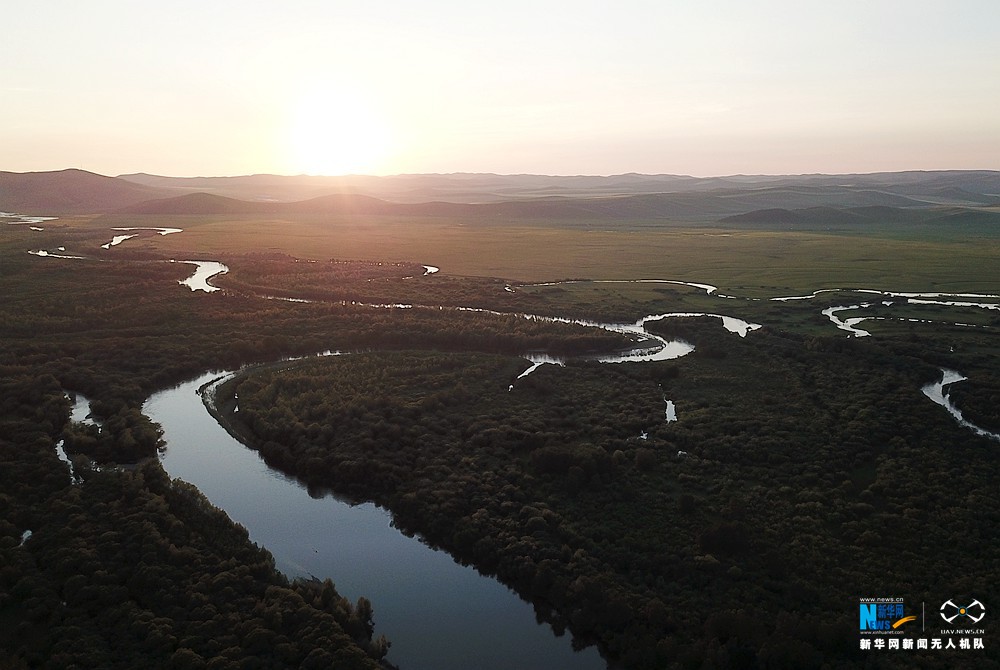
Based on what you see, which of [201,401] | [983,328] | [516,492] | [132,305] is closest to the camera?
[516,492]

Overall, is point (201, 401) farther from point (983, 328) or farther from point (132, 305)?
point (983, 328)

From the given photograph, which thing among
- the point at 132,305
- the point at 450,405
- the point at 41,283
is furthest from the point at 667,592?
the point at 41,283

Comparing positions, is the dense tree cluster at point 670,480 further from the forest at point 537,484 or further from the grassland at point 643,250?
the grassland at point 643,250

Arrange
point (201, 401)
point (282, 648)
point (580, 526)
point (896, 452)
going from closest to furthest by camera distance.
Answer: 1. point (282, 648)
2. point (580, 526)
3. point (896, 452)
4. point (201, 401)

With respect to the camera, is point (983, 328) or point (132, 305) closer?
point (983, 328)
